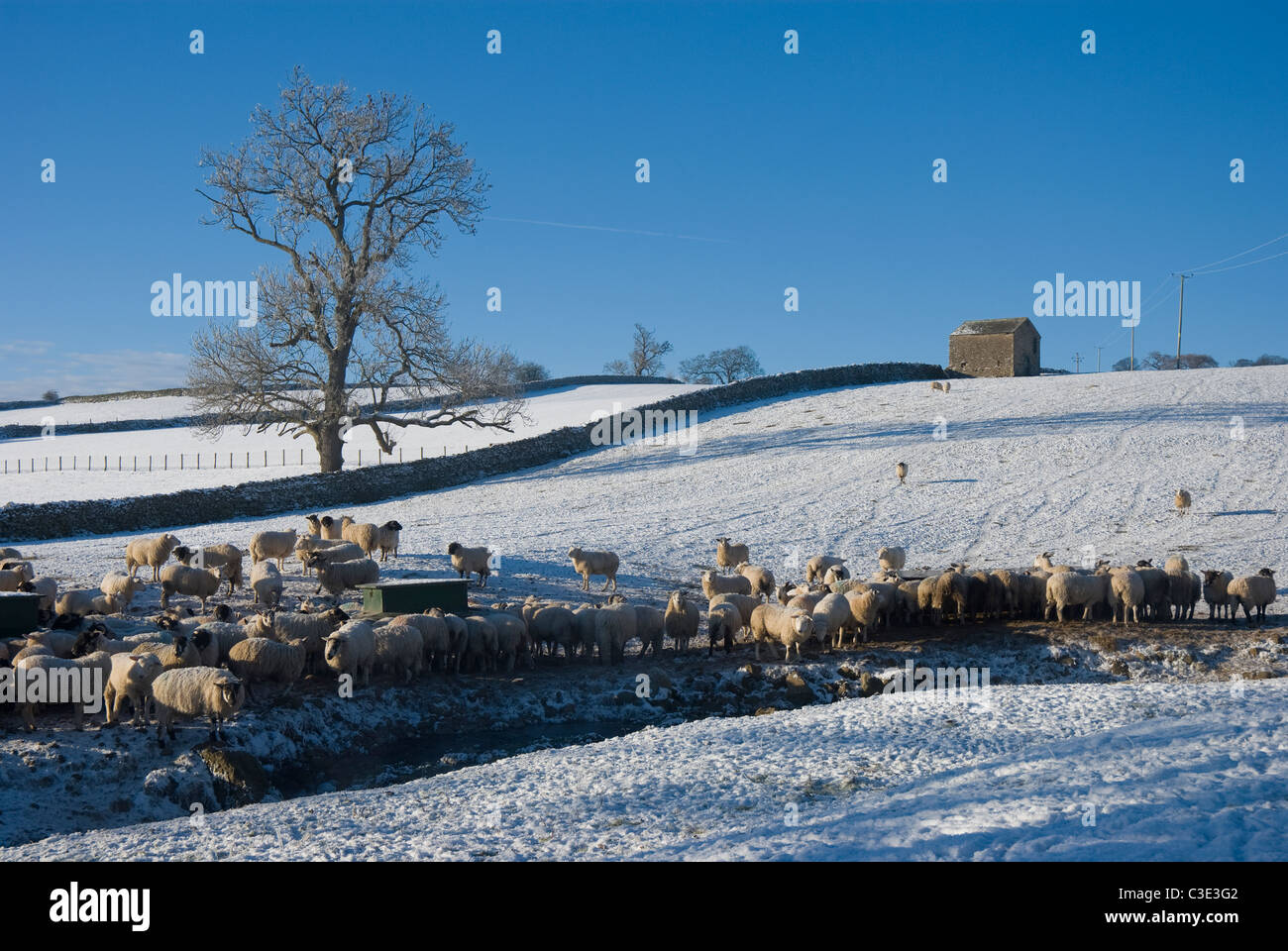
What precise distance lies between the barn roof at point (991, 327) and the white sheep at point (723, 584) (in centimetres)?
5548

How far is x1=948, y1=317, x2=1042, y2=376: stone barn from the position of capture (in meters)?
68.9

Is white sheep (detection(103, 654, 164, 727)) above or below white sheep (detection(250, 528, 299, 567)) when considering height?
below

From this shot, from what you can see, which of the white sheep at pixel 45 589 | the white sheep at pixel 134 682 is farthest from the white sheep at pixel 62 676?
the white sheep at pixel 45 589

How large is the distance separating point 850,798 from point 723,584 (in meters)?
10.9

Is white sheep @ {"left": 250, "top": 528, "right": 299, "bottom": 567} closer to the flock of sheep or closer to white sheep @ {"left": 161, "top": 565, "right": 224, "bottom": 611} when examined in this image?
the flock of sheep

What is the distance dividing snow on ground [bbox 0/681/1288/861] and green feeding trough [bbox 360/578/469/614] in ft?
19.7

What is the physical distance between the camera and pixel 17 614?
14617 millimetres

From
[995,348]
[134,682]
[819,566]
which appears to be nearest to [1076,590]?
[819,566]

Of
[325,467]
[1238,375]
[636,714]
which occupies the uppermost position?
[1238,375]

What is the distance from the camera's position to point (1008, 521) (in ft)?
95.5

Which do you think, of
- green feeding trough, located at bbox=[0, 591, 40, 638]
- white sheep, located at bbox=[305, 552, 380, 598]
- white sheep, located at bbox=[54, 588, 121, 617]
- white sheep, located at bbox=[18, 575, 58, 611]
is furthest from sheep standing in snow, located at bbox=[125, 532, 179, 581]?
green feeding trough, located at bbox=[0, 591, 40, 638]

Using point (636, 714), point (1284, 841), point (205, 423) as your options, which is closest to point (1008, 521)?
point (636, 714)
